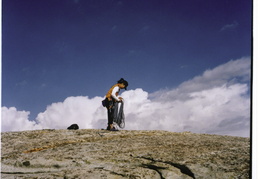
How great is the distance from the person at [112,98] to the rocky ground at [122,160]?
390 cm

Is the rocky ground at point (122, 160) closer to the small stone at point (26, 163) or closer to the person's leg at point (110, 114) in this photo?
the small stone at point (26, 163)

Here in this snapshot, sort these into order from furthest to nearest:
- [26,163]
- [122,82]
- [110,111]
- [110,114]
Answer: [122,82], [110,111], [110,114], [26,163]

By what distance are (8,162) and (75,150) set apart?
221cm

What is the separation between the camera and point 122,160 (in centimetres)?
669

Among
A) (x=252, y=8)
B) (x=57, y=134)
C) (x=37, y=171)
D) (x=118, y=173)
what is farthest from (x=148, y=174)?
(x=57, y=134)

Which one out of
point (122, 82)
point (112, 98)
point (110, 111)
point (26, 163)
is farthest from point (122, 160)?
point (122, 82)

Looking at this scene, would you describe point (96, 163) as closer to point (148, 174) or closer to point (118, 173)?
point (118, 173)

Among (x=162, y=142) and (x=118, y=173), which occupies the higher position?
(x=162, y=142)

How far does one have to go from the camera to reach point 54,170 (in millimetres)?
6387

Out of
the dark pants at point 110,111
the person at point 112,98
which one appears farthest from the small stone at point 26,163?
the dark pants at point 110,111

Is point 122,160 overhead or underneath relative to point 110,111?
underneath

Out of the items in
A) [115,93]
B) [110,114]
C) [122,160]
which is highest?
[115,93]

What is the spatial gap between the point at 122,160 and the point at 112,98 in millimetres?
6725

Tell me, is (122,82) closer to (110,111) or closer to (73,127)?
(110,111)
